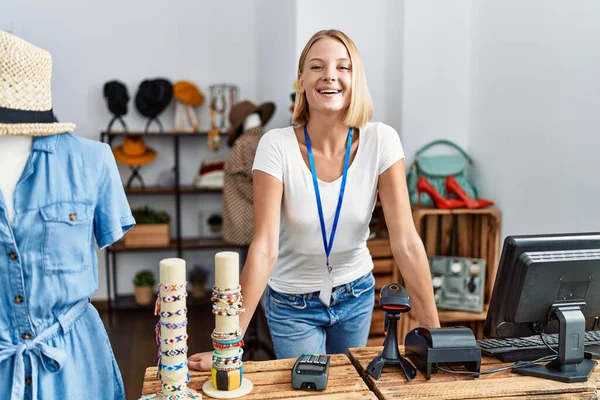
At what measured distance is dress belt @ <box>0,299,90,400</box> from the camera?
1.24m

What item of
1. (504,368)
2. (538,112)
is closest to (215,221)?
(538,112)

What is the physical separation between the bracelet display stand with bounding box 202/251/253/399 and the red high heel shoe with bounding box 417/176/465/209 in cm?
219

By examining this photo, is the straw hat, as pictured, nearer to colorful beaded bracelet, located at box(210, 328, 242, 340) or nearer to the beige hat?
the beige hat

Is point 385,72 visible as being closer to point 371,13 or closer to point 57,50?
point 371,13

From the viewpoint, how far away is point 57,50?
193 inches

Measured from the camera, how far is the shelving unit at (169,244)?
4930 millimetres

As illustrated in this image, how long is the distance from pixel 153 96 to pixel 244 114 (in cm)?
122

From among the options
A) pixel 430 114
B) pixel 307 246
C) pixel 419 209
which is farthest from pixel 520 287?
pixel 430 114

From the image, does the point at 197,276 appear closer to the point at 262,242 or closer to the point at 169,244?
the point at 169,244

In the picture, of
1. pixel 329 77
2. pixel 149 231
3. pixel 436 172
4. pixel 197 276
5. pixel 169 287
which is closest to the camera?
pixel 169 287

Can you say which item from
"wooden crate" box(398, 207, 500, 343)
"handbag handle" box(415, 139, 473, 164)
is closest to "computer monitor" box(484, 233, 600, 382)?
"wooden crate" box(398, 207, 500, 343)

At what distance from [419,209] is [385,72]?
105 centimetres

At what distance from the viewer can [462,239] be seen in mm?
3488

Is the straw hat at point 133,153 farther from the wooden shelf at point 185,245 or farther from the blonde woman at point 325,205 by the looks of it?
the blonde woman at point 325,205
